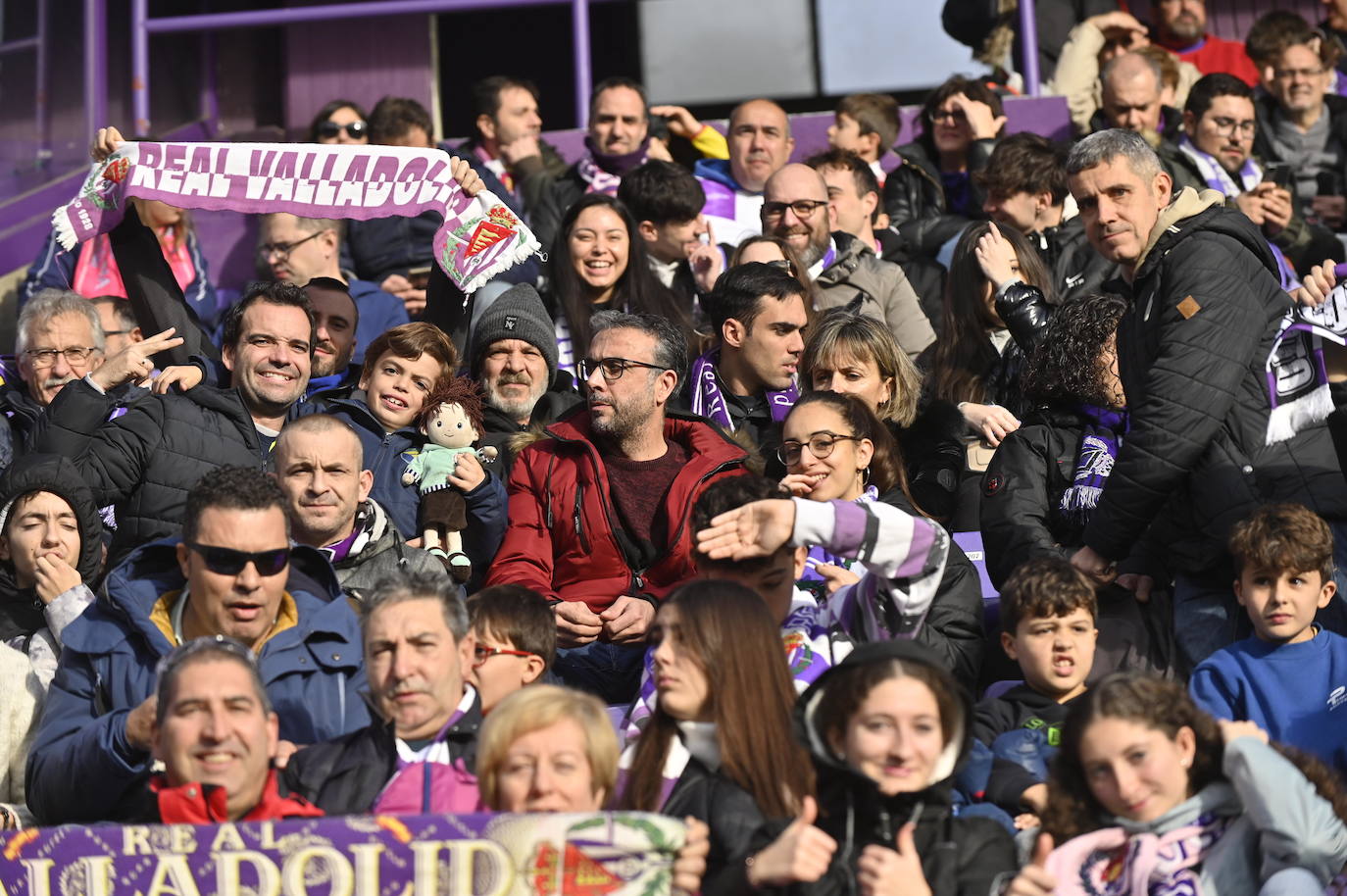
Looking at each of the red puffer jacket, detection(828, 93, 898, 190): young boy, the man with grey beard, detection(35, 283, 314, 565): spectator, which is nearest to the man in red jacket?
the red puffer jacket

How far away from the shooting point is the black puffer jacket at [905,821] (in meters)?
4.57

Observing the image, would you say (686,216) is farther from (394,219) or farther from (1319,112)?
(1319,112)

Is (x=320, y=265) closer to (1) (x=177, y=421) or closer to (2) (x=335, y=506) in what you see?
(1) (x=177, y=421)

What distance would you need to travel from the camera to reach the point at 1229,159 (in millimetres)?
10094

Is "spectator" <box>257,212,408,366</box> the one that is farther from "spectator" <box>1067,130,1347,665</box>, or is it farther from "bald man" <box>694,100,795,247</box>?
"spectator" <box>1067,130,1347,665</box>

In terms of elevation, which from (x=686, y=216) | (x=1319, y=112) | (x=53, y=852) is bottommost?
(x=53, y=852)

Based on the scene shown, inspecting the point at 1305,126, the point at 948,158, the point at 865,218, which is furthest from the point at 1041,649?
the point at 1305,126

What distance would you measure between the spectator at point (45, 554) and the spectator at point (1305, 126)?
676 cm

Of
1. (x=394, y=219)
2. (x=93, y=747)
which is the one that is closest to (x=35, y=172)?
(x=394, y=219)

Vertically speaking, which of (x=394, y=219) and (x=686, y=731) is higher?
(x=394, y=219)

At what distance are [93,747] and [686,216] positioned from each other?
14.6ft

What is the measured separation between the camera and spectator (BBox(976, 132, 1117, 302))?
8961 mm

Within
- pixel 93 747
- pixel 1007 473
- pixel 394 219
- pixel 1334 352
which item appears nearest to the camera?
pixel 93 747

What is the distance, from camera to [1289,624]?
5828mm
